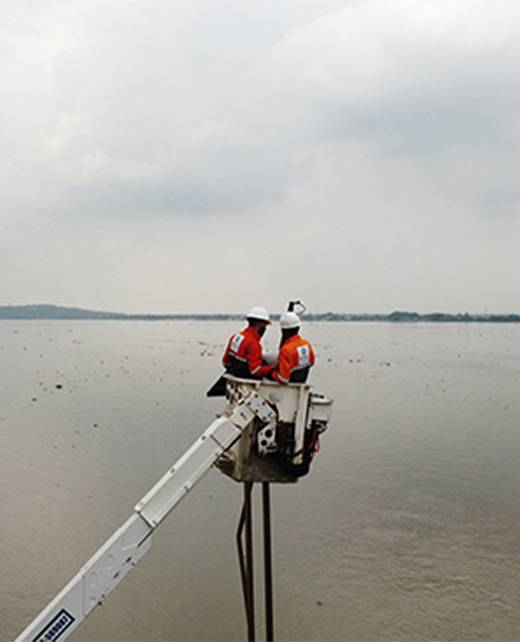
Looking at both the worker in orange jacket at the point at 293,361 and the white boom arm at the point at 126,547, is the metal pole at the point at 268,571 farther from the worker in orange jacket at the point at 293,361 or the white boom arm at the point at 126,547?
the white boom arm at the point at 126,547

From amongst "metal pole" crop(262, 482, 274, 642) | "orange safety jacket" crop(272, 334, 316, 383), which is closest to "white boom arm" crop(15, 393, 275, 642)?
"orange safety jacket" crop(272, 334, 316, 383)

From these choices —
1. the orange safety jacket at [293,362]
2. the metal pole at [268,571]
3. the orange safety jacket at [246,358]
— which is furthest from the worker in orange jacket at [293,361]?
the metal pole at [268,571]

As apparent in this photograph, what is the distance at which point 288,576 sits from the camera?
9.49 m

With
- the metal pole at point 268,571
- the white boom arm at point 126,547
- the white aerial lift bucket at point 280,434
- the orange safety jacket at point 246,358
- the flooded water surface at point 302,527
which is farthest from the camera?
the flooded water surface at point 302,527

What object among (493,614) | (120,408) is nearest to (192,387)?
(120,408)

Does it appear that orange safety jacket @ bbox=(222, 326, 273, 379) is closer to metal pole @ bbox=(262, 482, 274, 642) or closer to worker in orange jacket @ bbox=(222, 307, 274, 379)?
worker in orange jacket @ bbox=(222, 307, 274, 379)

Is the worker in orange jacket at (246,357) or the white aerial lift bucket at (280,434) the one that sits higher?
the worker in orange jacket at (246,357)

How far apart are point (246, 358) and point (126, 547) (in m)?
2.30

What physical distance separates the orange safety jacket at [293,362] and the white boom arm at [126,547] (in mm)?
782

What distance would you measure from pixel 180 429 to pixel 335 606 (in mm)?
11605

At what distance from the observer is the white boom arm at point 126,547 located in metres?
4.30

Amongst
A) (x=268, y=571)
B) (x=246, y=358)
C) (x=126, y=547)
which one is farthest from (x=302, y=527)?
(x=126, y=547)

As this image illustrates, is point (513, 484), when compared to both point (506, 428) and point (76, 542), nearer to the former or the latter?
point (506, 428)

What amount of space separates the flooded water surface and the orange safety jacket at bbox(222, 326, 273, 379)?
410 cm
